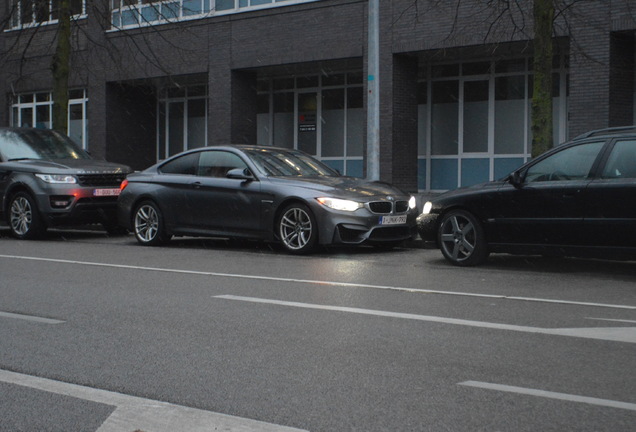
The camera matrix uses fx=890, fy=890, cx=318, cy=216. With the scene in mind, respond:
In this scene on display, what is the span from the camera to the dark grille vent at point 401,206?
12383 millimetres

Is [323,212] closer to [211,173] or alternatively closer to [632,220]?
[211,173]

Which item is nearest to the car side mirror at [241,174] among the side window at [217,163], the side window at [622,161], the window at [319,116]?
the side window at [217,163]

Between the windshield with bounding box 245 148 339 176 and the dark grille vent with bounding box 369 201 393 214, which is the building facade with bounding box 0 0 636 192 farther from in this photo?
the dark grille vent with bounding box 369 201 393 214

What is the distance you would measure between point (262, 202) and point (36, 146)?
572cm

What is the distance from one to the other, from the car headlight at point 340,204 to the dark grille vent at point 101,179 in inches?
199

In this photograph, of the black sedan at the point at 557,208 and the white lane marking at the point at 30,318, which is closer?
the white lane marking at the point at 30,318

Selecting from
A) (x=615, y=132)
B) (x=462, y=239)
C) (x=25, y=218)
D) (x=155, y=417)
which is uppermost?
(x=615, y=132)

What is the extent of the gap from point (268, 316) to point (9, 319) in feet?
6.63

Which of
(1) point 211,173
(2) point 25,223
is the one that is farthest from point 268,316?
(2) point 25,223

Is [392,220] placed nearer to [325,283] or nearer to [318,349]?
[325,283]

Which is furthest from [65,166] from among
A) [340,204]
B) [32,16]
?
[32,16]

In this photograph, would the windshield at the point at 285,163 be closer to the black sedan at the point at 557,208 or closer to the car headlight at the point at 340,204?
the car headlight at the point at 340,204

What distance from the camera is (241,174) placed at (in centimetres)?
1262

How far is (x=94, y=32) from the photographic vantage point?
28.5m
